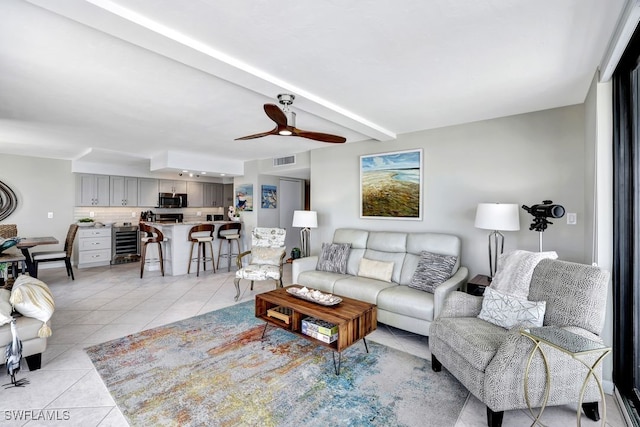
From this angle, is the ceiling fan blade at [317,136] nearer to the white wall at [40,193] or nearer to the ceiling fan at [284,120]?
the ceiling fan at [284,120]

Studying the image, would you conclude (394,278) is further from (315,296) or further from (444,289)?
(315,296)

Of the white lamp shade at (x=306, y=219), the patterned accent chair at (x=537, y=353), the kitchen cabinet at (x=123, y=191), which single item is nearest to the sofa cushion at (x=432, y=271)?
the patterned accent chair at (x=537, y=353)

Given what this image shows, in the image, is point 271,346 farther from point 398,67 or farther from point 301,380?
point 398,67

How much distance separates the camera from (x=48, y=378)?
2281 millimetres

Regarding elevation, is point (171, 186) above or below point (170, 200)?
above

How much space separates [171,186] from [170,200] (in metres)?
0.52

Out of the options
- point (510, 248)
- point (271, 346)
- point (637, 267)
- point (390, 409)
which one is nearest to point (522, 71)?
point (637, 267)

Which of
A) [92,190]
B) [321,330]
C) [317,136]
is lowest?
[321,330]

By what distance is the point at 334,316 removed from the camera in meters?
2.47

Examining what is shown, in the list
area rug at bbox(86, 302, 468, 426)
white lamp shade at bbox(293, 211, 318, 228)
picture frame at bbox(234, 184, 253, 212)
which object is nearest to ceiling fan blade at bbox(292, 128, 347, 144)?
white lamp shade at bbox(293, 211, 318, 228)

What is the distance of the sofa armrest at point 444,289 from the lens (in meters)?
2.79

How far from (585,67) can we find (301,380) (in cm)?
318

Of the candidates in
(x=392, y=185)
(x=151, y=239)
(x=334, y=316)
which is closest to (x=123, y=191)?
(x=151, y=239)

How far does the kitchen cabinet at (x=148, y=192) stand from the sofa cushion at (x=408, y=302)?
269 inches
